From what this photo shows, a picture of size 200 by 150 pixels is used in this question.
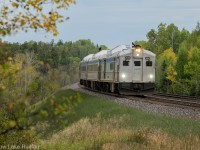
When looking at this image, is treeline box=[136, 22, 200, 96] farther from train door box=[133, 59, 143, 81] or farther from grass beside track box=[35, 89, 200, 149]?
grass beside track box=[35, 89, 200, 149]

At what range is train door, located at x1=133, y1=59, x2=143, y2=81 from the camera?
94.5 ft

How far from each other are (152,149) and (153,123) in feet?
14.7

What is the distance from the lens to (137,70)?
28906mm

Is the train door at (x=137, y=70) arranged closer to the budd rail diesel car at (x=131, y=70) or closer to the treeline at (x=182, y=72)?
the budd rail diesel car at (x=131, y=70)

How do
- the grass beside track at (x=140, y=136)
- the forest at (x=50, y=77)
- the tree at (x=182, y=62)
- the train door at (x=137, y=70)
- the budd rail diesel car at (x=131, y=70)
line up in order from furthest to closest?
1. the tree at (x=182, y=62)
2. the train door at (x=137, y=70)
3. the budd rail diesel car at (x=131, y=70)
4. the grass beside track at (x=140, y=136)
5. the forest at (x=50, y=77)

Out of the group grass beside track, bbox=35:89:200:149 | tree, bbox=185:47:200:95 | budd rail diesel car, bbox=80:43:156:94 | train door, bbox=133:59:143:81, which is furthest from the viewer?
tree, bbox=185:47:200:95

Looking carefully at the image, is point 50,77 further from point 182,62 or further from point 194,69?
point 182,62

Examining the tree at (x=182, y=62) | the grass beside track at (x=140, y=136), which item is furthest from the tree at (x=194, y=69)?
the grass beside track at (x=140, y=136)

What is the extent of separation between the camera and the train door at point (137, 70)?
94.5 feet

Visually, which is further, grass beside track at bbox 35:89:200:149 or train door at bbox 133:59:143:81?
train door at bbox 133:59:143:81

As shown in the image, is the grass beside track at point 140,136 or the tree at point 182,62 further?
the tree at point 182,62

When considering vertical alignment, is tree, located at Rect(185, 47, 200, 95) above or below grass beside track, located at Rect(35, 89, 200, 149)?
above

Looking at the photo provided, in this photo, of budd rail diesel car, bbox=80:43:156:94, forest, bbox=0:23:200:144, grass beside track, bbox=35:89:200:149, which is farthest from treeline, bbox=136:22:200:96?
grass beside track, bbox=35:89:200:149

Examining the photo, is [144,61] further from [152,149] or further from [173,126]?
[152,149]
